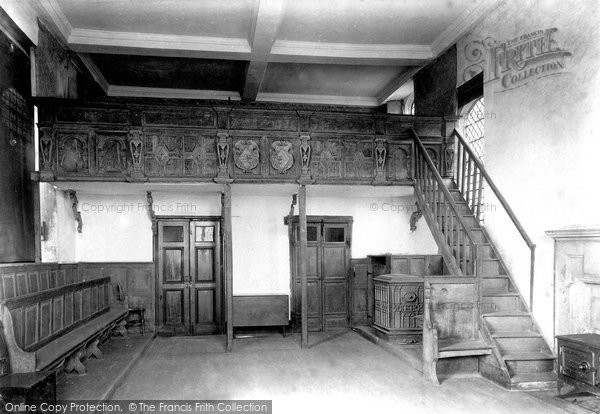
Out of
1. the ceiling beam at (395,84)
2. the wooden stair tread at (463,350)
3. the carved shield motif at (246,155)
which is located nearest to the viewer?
the wooden stair tread at (463,350)

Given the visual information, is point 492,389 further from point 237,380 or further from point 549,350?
point 237,380

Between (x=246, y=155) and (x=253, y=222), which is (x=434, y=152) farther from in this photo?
(x=253, y=222)

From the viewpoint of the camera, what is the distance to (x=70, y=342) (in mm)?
5145

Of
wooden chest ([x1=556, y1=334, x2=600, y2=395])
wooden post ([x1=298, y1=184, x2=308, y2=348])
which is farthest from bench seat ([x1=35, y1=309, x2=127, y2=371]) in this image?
wooden chest ([x1=556, y1=334, x2=600, y2=395])

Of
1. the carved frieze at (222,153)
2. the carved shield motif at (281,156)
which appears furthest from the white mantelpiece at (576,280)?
the carved frieze at (222,153)

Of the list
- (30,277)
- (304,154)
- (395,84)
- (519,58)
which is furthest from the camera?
(395,84)

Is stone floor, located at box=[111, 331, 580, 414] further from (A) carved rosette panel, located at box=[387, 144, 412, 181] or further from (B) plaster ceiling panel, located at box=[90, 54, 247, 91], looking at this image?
(B) plaster ceiling panel, located at box=[90, 54, 247, 91]

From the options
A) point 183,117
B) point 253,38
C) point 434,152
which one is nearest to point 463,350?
point 434,152

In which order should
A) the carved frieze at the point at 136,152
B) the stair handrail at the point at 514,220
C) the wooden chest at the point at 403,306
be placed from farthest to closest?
the wooden chest at the point at 403,306 → the carved frieze at the point at 136,152 → the stair handrail at the point at 514,220

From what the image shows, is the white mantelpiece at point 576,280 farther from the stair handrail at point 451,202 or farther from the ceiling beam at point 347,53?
the ceiling beam at point 347,53

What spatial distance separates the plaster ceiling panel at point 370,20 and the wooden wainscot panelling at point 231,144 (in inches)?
61.3

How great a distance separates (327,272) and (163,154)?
420 centimetres

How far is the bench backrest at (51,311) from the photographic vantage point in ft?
14.2

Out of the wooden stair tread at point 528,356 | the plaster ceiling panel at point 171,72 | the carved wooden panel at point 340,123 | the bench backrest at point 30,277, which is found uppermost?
the plaster ceiling panel at point 171,72
